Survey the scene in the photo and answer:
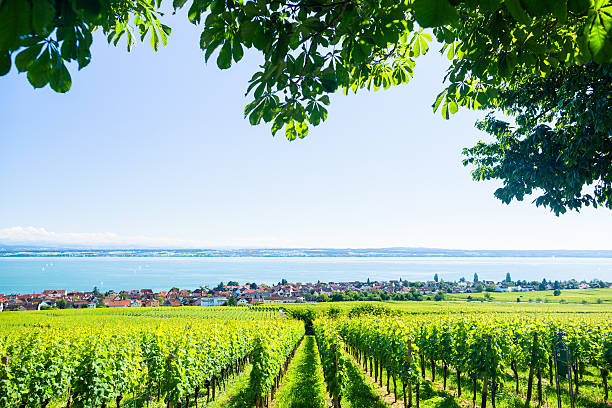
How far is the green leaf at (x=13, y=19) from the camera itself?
72 cm

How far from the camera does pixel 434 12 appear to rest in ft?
3.61

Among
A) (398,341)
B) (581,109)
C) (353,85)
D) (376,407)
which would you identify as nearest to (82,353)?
(376,407)

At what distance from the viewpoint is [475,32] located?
2422 mm

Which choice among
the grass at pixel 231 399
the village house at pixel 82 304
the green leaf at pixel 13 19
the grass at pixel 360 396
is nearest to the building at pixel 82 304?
the village house at pixel 82 304

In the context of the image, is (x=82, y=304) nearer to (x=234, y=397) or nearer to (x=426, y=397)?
(x=234, y=397)

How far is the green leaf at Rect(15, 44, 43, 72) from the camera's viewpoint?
3.67ft

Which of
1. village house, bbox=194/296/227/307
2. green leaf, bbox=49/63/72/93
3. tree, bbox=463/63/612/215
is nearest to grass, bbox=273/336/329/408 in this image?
tree, bbox=463/63/612/215

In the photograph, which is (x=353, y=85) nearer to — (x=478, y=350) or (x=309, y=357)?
(x=478, y=350)

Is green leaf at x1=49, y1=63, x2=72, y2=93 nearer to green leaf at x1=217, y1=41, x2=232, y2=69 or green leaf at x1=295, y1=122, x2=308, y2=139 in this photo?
green leaf at x1=217, y1=41, x2=232, y2=69

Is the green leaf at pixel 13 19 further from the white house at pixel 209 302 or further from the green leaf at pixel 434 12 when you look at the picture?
the white house at pixel 209 302

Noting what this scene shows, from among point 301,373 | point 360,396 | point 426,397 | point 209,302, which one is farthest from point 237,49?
point 209,302

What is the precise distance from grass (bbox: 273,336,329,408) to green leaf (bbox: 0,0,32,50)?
12.7m

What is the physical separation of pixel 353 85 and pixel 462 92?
3.75 ft

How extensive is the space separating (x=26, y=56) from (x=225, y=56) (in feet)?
3.11
